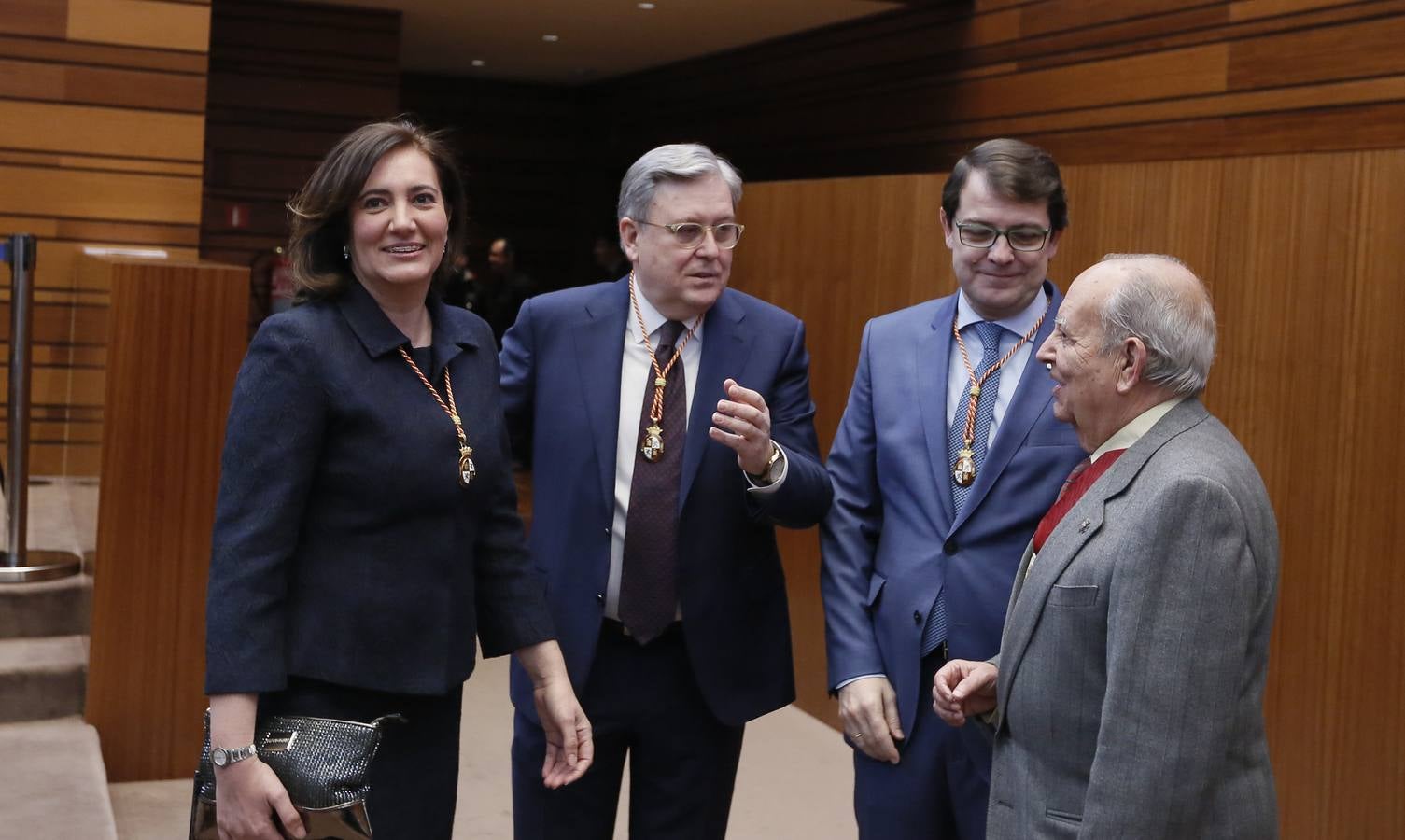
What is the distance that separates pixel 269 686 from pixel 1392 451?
2613mm

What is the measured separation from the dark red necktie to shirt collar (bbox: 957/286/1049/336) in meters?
0.50

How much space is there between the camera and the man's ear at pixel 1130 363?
63.7 inches

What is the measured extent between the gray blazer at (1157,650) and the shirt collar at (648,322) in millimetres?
848

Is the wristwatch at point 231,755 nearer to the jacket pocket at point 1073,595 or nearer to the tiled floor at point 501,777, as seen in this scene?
the jacket pocket at point 1073,595

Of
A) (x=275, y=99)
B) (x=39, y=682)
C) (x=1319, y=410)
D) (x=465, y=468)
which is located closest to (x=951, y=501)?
(x=465, y=468)

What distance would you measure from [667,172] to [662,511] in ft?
1.75

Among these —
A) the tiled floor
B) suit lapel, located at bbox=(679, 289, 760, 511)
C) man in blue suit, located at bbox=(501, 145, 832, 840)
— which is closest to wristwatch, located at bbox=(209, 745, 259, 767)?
man in blue suit, located at bbox=(501, 145, 832, 840)

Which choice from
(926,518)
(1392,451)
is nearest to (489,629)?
(926,518)

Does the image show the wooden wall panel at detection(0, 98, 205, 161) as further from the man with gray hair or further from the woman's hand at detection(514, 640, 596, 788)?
the man with gray hair

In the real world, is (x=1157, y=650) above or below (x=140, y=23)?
below

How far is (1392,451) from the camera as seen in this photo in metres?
3.25

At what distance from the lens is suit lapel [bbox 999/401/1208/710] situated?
1602 millimetres

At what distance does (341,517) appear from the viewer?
1725 millimetres

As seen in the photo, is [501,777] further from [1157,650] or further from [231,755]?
[1157,650]
